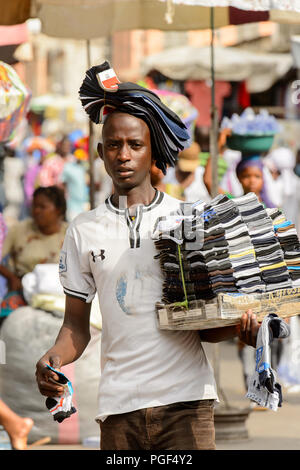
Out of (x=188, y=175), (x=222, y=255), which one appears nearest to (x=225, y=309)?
(x=222, y=255)

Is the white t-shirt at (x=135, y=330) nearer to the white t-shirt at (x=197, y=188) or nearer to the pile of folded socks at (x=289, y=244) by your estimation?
the pile of folded socks at (x=289, y=244)

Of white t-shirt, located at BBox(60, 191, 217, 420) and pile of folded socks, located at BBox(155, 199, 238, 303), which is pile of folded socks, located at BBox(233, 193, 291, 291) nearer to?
pile of folded socks, located at BBox(155, 199, 238, 303)

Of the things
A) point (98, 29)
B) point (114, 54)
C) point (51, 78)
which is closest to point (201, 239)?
point (98, 29)

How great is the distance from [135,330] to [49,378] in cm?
34

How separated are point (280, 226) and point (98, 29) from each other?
18.8 feet

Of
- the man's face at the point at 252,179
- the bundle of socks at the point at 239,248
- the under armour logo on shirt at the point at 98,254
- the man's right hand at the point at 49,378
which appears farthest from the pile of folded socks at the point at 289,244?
the man's face at the point at 252,179

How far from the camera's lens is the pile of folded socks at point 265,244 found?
12.0ft

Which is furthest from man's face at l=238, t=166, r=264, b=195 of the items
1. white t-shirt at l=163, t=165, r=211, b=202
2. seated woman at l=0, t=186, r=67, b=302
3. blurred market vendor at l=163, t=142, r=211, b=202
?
blurred market vendor at l=163, t=142, r=211, b=202

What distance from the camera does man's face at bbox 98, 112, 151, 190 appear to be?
3.74 meters

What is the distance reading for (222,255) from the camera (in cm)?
365

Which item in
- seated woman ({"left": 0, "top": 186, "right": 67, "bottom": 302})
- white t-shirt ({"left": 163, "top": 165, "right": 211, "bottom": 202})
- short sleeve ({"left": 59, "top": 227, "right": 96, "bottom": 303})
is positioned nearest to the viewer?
short sleeve ({"left": 59, "top": 227, "right": 96, "bottom": 303})

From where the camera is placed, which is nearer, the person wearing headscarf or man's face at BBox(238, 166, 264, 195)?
the person wearing headscarf

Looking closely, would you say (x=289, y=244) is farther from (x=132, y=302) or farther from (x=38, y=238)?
(x=38, y=238)

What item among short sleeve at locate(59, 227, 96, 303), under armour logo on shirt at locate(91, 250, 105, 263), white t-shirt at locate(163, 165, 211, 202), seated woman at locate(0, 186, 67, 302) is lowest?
seated woman at locate(0, 186, 67, 302)
